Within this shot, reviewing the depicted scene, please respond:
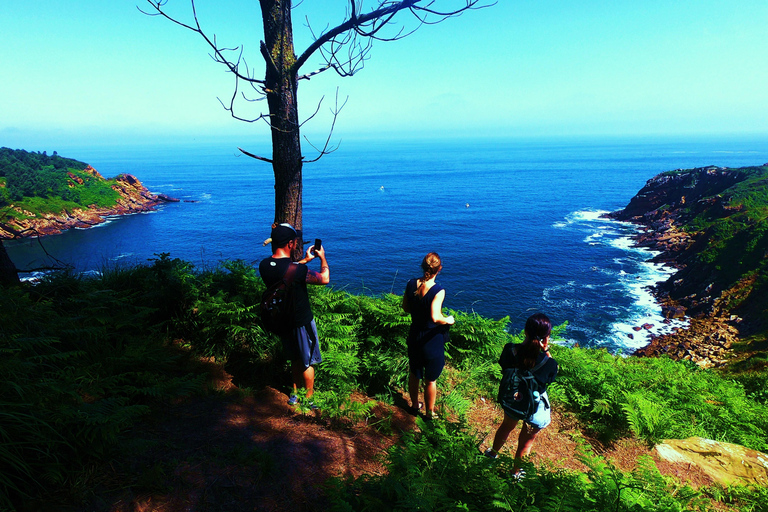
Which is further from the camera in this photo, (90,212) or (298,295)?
(90,212)

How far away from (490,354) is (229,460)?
176 inches

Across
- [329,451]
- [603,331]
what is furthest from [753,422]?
[603,331]

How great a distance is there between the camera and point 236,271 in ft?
19.1

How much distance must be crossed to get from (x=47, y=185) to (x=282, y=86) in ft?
275

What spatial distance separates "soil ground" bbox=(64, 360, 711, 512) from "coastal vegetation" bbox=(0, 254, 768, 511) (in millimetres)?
29

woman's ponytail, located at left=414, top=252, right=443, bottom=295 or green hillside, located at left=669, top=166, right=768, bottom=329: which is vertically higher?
woman's ponytail, located at left=414, top=252, right=443, bottom=295

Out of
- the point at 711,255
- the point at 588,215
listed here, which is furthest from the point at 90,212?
the point at 711,255

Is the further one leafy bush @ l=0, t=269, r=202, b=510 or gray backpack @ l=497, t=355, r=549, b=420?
gray backpack @ l=497, t=355, r=549, b=420

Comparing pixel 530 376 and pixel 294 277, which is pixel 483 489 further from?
pixel 294 277

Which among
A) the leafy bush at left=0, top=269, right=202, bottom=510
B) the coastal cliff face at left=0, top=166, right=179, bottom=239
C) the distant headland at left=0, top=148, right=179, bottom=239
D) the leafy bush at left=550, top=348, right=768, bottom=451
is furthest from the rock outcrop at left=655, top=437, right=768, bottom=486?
the distant headland at left=0, top=148, right=179, bottom=239

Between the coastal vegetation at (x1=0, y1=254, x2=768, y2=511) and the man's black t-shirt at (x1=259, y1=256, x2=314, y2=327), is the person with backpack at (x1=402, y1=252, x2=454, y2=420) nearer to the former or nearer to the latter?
the coastal vegetation at (x1=0, y1=254, x2=768, y2=511)

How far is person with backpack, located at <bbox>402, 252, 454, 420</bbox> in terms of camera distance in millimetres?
3898

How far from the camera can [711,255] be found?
1359 inches

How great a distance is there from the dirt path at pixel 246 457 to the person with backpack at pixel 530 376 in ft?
3.57
